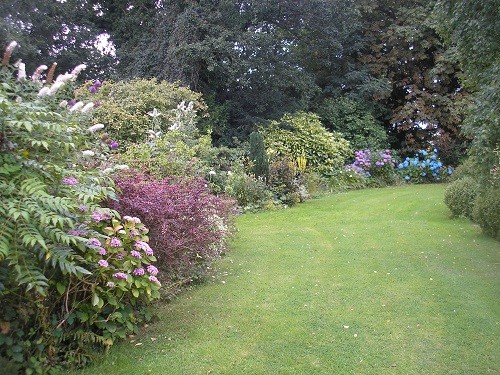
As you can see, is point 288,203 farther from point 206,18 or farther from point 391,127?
point 391,127

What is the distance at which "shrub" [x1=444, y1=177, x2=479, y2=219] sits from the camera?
986 centimetres

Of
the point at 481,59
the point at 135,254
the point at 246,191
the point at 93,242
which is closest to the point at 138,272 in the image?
the point at 135,254

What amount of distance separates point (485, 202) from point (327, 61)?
1099cm

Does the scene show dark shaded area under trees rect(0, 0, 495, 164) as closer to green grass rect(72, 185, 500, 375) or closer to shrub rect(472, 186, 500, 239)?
shrub rect(472, 186, 500, 239)

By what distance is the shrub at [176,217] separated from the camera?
15.2ft

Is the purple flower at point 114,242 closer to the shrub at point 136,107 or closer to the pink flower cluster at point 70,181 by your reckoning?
the pink flower cluster at point 70,181

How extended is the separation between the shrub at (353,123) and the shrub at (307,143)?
1.26m

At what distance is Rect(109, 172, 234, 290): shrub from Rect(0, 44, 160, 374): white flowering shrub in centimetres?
40

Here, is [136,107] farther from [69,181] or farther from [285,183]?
[69,181]

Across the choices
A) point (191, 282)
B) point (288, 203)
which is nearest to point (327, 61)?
point (288, 203)

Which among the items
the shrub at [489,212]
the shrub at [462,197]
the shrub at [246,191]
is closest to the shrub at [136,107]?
the shrub at [246,191]

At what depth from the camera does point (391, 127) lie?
2014 centimetres

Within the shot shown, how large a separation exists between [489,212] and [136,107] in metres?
7.64

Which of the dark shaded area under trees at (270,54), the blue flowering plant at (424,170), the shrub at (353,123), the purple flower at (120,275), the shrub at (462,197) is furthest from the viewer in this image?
the shrub at (353,123)
